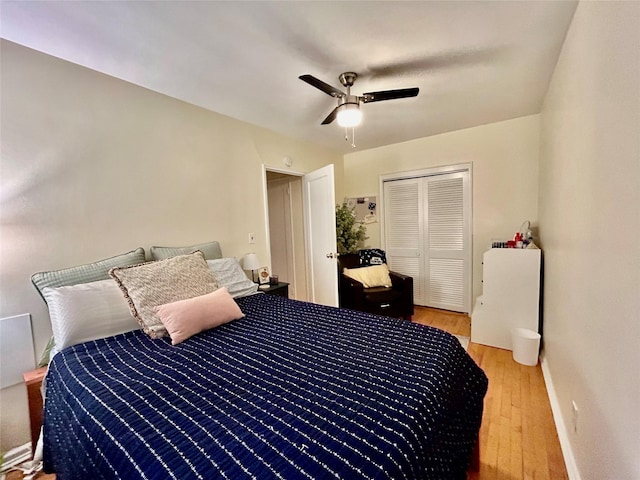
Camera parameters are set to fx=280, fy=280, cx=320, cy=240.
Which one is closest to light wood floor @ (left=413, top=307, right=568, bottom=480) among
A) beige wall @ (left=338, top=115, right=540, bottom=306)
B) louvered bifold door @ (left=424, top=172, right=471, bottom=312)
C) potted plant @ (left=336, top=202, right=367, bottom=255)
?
louvered bifold door @ (left=424, top=172, right=471, bottom=312)

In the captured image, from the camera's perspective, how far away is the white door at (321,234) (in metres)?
3.30

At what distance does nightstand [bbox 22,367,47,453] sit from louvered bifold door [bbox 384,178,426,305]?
3.93 metres

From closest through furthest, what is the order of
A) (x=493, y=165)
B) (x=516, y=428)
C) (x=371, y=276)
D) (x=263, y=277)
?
1. (x=516, y=428)
2. (x=263, y=277)
3. (x=493, y=165)
4. (x=371, y=276)

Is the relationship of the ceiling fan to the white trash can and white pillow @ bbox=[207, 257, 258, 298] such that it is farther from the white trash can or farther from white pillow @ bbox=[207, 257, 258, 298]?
the white trash can

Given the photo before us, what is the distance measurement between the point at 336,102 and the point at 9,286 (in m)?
2.68

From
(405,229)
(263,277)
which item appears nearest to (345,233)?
(405,229)

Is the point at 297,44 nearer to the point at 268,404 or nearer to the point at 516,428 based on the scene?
the point at 268,404

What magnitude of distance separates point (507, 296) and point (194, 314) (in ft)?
9.40

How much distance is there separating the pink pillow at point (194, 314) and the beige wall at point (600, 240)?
1.81m

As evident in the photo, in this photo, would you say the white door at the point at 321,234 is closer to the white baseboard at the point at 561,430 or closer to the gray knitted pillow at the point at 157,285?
the gray knitted pillow at the point at 157,285

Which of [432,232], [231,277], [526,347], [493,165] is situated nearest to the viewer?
[231,277]

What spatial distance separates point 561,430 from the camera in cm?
169

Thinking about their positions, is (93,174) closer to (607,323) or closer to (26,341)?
(26,341)

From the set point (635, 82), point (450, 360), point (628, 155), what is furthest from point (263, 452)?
point (635, 82)
